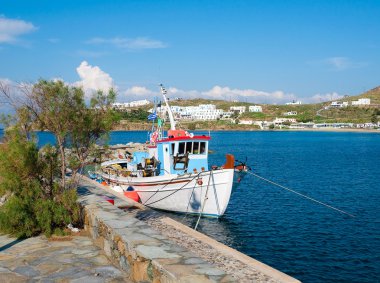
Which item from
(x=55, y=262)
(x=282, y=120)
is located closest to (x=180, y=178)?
(x=55, y=262)

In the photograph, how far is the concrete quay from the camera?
193 inches

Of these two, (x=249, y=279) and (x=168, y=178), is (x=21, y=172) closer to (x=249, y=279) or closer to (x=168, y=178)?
(x=249, y=279)

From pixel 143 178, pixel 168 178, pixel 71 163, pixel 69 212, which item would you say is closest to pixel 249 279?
pixel 69 212

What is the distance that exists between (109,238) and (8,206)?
278 cm

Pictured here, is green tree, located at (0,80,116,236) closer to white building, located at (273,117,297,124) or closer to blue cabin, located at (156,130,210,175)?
blue cabin, located at (156,130,210,175)

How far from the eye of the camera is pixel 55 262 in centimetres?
657

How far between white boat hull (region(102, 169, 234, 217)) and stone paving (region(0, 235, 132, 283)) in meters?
9.63

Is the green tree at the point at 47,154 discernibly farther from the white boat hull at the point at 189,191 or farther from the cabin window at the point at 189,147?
the cabin window at the point at 189,147

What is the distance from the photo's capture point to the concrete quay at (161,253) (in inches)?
193

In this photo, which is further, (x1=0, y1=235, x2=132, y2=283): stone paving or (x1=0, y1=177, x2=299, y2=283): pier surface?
(x1=0, y1=235, x2=132, y2=283): stone paving

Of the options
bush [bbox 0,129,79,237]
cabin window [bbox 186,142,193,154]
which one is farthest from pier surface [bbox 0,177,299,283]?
cabin window [bbox 186,142,193,154]

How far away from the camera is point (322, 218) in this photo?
19.0 m

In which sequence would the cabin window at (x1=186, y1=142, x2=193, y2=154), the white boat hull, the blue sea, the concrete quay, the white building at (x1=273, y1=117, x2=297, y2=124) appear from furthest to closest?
1. the white building at (x1=273, y1=117, x2=297, y2=124)
2. the cabin window at (x1=186, y1=142, x2=193, y2=154)
3. the white boat hull
4. the blue sea
5. the concrete quay

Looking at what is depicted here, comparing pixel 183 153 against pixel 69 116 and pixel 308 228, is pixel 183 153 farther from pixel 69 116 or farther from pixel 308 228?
pixel 69 116
